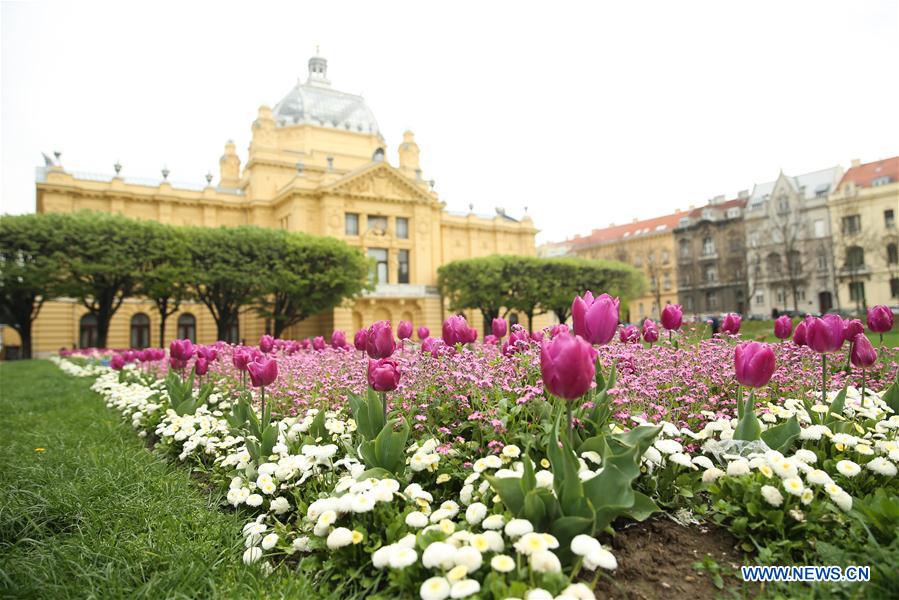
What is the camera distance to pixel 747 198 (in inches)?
2283

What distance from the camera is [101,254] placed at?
25.7m

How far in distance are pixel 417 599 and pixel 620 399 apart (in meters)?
1.96

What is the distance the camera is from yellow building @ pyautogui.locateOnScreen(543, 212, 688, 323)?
62.0m

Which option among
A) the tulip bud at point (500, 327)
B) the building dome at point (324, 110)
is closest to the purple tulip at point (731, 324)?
the tulip bud at point (500, 327)

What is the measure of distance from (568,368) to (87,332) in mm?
42210

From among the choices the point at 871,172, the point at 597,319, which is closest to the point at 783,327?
the point at 597,319

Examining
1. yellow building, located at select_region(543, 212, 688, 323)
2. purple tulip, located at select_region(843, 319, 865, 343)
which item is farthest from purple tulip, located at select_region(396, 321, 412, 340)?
yellow building, located at select_region(543, 212, 688, 323)

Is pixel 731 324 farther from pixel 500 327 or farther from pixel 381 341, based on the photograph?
pixel 381 341

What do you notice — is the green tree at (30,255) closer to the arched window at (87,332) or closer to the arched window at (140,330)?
the arched window at (87,332)

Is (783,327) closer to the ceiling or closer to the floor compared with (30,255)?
closer to the floor

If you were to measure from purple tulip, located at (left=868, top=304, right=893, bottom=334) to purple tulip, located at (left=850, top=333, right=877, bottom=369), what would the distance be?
3.59 ft

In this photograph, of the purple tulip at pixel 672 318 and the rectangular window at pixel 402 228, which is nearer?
the purple tulip at pixel 672 318

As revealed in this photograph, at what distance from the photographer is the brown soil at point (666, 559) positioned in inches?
88.6

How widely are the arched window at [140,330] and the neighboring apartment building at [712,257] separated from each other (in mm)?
49492
